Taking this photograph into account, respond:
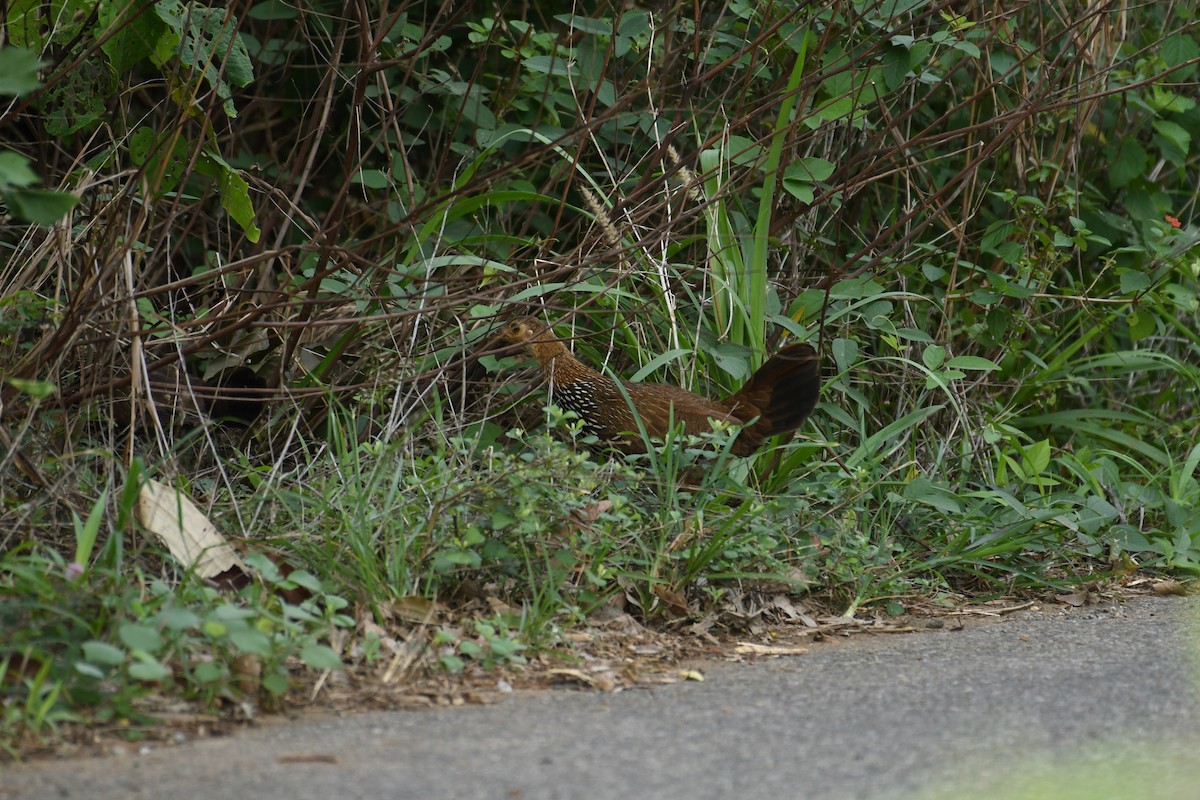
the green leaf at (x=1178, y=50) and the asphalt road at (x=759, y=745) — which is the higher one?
the green leaf at (x=1178, y=50)

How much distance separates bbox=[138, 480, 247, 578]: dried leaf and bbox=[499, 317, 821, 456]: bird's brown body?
1301 millimetres

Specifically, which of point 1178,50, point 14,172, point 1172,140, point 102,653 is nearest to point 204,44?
point 14,172

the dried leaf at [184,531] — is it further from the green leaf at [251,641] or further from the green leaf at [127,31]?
the green leaf at [127,31]

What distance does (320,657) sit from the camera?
2584mm

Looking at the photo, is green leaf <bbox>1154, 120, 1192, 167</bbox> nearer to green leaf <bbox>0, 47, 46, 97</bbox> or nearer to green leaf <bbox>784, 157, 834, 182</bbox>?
green leaf <bbox>784, 157, 834, 182</bbox>

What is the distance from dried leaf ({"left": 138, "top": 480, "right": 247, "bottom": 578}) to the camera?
3117 millimetres

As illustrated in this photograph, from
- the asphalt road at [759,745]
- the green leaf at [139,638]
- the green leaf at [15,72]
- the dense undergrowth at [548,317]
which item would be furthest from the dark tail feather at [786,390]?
the green leaf at [15,72]

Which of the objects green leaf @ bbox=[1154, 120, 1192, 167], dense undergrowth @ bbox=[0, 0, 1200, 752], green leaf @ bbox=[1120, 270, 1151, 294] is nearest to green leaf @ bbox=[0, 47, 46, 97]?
dense undergrowth @ bbox=[0, 0, 1200, 752]

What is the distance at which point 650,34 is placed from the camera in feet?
15.9

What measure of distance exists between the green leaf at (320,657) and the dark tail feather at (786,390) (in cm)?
203

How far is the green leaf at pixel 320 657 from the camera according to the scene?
2574 mm

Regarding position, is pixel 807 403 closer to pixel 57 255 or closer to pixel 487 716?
pixel 487 716

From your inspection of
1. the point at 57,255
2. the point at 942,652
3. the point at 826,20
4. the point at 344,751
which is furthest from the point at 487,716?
the point at 826,20

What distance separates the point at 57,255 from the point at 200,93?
1388 millimetres
